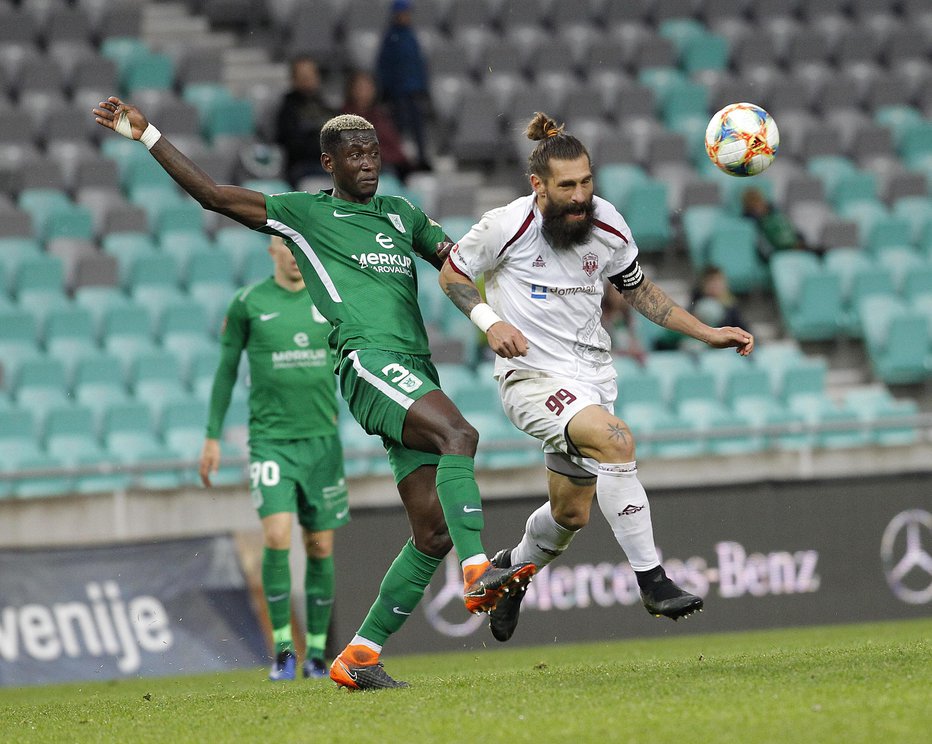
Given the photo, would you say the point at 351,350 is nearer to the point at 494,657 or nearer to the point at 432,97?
the point at 494,657

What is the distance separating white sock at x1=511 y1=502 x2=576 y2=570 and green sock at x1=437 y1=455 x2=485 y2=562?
3.08 feet

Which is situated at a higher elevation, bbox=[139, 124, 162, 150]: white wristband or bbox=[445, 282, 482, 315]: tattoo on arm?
bbox=[139, 124, 162, 150]: white wristband

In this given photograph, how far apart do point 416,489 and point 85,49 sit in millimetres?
12361

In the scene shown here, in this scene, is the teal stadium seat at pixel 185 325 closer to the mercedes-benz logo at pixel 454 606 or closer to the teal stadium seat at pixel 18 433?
the teal stadium seat at pixel 18 433

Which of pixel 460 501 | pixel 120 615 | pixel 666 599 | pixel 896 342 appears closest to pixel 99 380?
pixel 120 615

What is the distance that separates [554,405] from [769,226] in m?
10.5

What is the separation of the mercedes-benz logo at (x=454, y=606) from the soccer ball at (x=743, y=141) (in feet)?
15.6

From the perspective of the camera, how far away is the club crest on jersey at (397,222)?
23.4 feet

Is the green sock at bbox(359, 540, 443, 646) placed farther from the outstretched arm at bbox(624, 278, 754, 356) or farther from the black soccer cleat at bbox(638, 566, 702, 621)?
the outstretched arm at bbox(624, 278, 754, 356)

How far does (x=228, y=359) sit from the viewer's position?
377 inches

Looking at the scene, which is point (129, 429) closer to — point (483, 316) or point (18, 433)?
point (18, 433)

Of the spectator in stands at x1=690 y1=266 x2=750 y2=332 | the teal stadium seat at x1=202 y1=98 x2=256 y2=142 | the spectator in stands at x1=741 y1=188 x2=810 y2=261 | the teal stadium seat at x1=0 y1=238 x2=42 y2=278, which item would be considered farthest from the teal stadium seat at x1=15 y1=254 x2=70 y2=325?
the spectator in stands at x1=741 y1=188 x2=810 y2=261

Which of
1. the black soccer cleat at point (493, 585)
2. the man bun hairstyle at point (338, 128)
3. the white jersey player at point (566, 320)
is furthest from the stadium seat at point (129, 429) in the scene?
the black soccer cleat at point (493, 585)

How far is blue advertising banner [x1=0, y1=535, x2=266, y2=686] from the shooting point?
35.3ft
